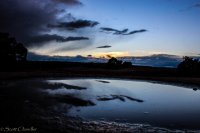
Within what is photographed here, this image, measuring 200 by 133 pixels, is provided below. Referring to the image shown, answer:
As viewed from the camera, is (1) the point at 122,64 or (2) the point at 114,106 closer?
(2) the point at 114,106

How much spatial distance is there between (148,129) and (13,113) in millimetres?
6566

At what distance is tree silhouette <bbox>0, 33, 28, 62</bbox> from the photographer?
53656 millimetres

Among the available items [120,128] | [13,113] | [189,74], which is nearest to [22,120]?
[13,113]

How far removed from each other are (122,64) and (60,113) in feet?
208

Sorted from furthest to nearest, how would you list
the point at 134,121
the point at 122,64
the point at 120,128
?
the point at 122,64, the point at 134,121, the point at 120,128

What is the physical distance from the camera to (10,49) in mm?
55969

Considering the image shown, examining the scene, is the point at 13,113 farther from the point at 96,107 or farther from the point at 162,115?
the point at 162,115

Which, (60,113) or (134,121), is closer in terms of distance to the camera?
(134,121)

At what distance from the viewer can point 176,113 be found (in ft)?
51.5

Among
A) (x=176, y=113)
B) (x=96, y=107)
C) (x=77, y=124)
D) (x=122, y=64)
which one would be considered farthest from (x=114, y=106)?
(x=122, y=64)

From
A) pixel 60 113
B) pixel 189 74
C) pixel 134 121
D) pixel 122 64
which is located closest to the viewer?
pixel 134 121

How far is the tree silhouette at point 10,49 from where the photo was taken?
53656mm

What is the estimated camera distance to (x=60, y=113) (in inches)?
558

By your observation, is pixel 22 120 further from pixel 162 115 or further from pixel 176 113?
pixel 176 113
